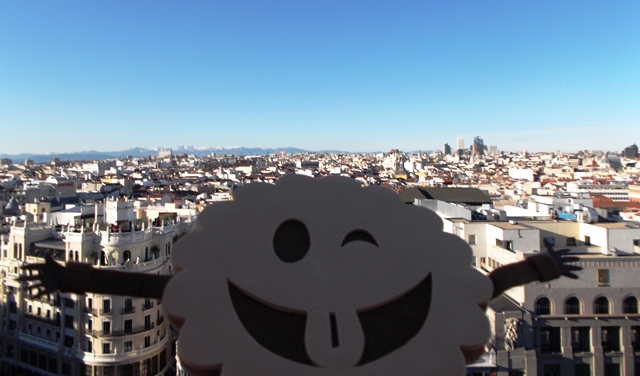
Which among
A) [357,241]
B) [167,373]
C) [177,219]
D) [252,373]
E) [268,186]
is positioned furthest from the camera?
[177,219]

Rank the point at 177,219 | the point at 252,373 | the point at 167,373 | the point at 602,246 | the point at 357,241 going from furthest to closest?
the point at 177,219 → the point at 167,373 → the point at 602,246 → the point at 357,241 → the point at 252,373

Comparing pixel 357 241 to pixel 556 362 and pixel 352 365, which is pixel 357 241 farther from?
pixel 556 362

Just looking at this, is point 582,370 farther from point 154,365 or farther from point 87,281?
point 154,365

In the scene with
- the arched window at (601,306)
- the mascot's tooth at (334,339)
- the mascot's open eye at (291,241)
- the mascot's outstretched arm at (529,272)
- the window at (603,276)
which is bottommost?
the arched window at (601,306)

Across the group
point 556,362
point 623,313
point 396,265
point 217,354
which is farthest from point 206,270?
point 623,313

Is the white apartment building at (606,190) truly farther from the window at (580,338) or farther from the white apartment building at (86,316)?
the white apartment building at (86,316)

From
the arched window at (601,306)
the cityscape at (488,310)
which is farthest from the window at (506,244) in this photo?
the arched window at (601,306)
